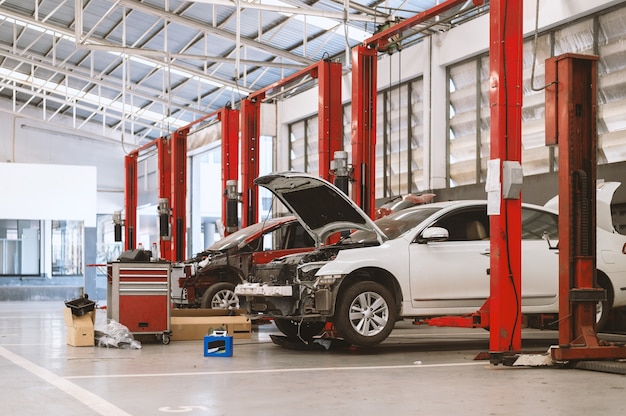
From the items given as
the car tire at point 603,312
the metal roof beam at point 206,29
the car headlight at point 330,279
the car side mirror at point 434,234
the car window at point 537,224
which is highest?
the metal roof beam at point 206,29

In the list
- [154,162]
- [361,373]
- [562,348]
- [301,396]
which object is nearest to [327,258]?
[361,373]

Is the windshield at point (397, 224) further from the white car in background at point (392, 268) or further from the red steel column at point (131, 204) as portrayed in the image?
the red steel column at point (131, 204)

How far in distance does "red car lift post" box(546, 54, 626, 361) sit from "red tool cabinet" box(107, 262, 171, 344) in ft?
15.2

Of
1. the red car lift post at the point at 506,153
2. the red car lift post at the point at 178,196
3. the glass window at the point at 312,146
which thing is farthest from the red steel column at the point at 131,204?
the red car lift post at the point at 506,153

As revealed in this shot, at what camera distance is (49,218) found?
26156 mm

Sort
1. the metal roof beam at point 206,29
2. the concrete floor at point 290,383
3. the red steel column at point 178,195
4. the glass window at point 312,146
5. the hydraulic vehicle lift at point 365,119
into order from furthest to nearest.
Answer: the glass window at point 312,146 → the red steel column at point 178,195 → the metal roof beam at point 206,29 → the hydraulic vehicle lift at point 365,119 → the concrete floor at point 290,383

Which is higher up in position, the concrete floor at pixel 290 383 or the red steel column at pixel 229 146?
the red steel column at pixel 229 146

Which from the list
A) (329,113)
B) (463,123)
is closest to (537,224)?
(329,113)

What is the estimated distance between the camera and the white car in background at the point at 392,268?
823cm

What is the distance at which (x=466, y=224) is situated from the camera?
888 cm

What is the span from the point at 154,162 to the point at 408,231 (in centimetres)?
2842

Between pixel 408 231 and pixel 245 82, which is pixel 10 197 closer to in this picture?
pixel 245 82

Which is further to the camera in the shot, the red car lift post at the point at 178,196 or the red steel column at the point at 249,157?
the red car lift post at the point at 178,196

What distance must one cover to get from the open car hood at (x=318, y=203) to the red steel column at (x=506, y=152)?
150 centimetres
